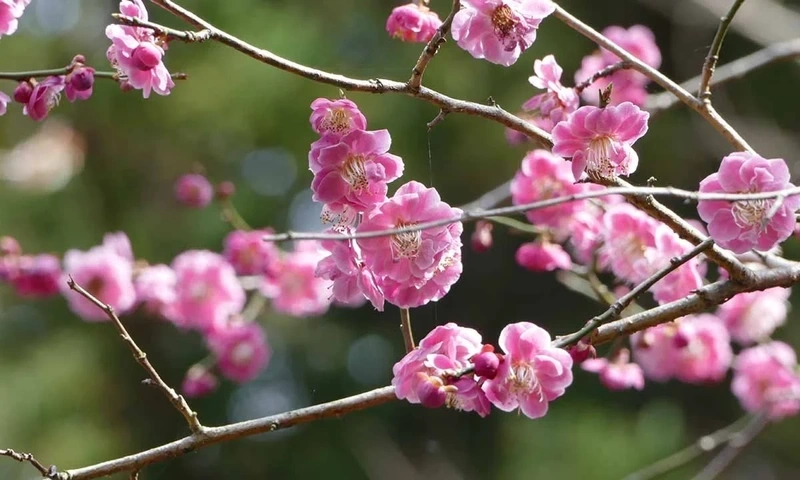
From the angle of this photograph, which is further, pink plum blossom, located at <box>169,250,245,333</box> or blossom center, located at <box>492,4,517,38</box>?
pink plum blossom, located at <box>169,250,245,333</box>

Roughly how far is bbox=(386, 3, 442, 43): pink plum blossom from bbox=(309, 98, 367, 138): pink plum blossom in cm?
21

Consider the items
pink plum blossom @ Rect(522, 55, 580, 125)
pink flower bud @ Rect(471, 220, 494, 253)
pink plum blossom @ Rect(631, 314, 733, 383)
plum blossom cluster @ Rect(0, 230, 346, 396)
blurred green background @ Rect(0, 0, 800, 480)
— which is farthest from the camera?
blurred green background @ Rect(0, 0, 800, 480)

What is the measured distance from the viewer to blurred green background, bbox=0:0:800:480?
8.81 ft

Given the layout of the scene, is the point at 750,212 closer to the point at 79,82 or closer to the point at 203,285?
the point at 79,82

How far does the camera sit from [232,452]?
3227 millimetres

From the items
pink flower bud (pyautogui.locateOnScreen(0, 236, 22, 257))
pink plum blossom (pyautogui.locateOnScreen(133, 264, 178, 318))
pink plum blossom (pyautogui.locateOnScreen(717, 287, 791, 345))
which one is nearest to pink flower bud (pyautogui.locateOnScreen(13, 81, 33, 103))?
pink flower bud (pyautogui.locateOnScreen(0, 236, 22, 257))

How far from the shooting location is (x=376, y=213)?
742 mm

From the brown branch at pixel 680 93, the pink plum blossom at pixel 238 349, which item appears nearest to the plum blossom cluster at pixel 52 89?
the brown branch at pixel 680 93

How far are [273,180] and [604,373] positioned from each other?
201 centimetres

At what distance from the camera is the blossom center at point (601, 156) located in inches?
28.9

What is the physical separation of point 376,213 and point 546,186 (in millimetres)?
515

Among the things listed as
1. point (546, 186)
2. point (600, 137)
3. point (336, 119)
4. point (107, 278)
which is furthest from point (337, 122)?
point (107, 278)

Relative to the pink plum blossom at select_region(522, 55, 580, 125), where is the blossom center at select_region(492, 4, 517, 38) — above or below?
above

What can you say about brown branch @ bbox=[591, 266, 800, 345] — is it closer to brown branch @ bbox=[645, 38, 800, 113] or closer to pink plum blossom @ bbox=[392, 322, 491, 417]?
pink plum blossom @ bbox=[392, 322, 491, 417]
